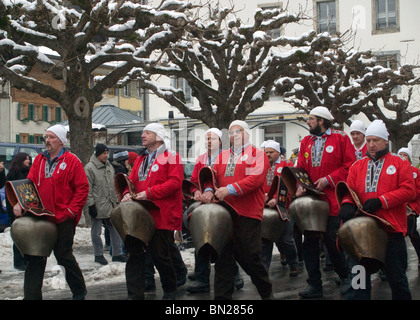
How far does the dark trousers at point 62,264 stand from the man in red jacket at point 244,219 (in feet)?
4.90

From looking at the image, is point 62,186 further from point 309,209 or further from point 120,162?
point 120,162

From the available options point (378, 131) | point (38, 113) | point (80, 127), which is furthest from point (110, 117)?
point (378, 131)

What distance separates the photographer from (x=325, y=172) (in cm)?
782

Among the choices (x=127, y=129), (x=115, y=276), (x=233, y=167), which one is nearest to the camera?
(x=233, y=167)

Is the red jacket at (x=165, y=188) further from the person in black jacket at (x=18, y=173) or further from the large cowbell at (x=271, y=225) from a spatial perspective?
the person in black jacket at (x=18, y=173)

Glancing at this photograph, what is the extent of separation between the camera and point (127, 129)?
3059 centimetres

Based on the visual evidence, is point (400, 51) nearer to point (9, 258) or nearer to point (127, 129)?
point (127, 129)

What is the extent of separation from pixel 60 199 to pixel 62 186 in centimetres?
14

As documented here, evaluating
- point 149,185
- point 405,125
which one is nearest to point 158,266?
point 149,185

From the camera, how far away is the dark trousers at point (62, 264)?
698 cm

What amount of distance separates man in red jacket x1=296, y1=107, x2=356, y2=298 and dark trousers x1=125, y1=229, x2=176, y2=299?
148 cm

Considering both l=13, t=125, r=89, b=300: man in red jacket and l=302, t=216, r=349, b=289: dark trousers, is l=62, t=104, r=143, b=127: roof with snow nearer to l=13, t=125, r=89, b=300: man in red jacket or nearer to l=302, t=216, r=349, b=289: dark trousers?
l=13, t=125, r=89, b=300: man in red jacket

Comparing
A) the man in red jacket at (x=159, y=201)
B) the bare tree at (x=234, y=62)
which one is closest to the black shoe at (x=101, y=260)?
the man in red jacket at (x=159, y=201)

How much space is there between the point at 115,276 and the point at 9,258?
2475mm
